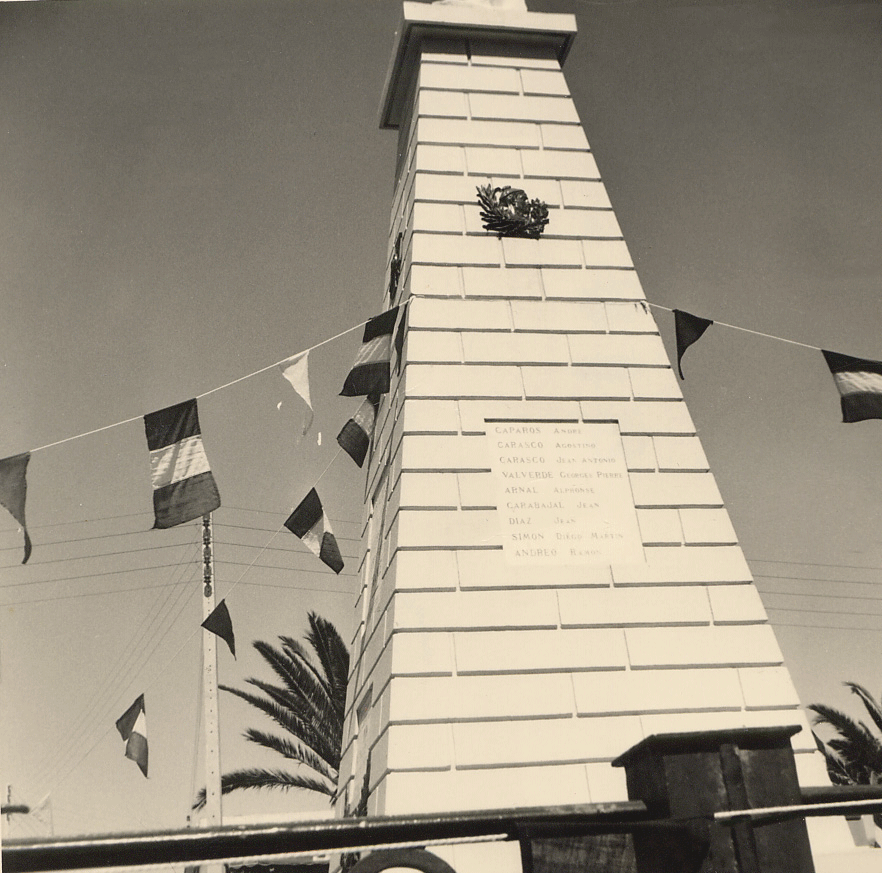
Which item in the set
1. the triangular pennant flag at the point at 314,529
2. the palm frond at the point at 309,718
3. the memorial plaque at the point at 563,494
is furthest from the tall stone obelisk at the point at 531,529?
the palm frond at the point at 309,718

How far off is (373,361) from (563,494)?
1718 mm

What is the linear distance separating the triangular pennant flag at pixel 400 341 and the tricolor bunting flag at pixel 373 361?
0.21 feet

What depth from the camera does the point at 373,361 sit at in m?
5.90

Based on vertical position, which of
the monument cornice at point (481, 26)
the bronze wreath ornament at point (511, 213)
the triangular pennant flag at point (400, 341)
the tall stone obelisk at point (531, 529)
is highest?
the monument cornice at point (481, 26)

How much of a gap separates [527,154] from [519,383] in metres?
2.17

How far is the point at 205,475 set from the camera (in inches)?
220

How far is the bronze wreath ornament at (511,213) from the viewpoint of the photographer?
20.1 ft

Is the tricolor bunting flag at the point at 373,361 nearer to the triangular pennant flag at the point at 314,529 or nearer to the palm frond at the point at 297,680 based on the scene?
the triangular pennant flag at the point at 314,529

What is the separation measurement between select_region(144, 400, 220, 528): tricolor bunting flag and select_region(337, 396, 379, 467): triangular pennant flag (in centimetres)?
105

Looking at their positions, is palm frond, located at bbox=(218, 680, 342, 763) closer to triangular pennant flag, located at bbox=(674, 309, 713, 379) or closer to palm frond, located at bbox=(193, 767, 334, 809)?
palm frond, located at bbox=(193, 767, 334, 809)

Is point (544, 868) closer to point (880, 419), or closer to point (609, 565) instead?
point (609, 565)

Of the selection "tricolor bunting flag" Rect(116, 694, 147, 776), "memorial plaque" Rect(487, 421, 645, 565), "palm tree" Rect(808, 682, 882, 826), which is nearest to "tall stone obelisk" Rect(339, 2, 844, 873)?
"memorial plaque" Rect(487, 421, 645, 565)

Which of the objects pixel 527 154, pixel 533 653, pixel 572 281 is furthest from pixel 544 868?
pixel 527 154

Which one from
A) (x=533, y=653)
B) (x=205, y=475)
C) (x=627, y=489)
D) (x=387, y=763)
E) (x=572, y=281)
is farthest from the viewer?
(x=572, y=281)
